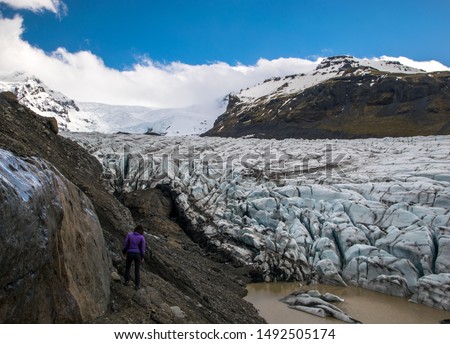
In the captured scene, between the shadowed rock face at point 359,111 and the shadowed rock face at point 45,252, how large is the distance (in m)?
81.6

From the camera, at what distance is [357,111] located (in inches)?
3994

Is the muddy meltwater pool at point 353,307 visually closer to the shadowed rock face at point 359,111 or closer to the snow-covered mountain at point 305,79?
the shadowed rock face at point 359,111

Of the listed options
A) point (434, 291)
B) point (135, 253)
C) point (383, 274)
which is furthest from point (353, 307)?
point (135, 253)

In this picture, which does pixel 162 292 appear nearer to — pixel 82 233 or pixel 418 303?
pixel 82 233


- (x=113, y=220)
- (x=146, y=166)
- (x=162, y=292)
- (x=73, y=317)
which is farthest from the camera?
(x=146, y=166)

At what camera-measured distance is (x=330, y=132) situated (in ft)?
300

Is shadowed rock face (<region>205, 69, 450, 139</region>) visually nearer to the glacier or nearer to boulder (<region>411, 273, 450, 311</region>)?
the glacier

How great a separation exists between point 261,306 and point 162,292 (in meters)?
6.57

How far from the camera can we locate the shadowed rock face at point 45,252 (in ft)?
19.1

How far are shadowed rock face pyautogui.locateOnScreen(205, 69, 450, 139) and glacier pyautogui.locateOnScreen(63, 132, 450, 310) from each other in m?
53.8

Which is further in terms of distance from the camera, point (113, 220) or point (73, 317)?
point (113, 220)

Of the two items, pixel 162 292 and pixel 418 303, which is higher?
pixel 162 292
